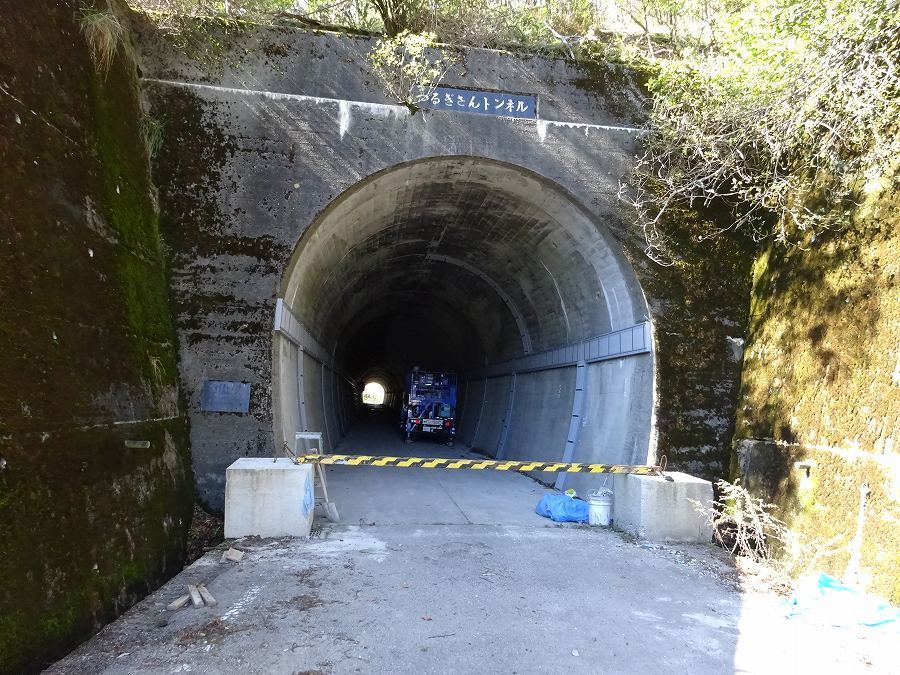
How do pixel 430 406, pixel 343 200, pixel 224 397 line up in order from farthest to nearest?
pixel 430 406, pixel 343 200, pixel 224 397

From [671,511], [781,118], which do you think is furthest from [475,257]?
[671,511]

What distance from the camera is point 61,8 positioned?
5.64 meters

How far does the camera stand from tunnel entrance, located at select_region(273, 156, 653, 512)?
27.8ft

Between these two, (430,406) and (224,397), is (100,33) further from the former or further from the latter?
(430,406)

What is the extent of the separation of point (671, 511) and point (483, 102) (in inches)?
243

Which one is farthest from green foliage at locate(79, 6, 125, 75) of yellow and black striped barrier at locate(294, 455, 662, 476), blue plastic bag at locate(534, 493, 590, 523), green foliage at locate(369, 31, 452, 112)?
blue plastic bag at locate(534, 493, 590, 523)

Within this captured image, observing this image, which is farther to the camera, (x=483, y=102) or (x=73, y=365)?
(x=483, y=102)

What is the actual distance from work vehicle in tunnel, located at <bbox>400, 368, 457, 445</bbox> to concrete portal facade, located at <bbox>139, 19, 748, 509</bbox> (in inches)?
398


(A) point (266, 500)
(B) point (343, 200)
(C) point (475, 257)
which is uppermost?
(C) point (475, 257)

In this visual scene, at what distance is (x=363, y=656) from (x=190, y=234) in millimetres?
5799

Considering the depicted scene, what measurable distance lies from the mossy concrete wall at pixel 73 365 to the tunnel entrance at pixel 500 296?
2.08 metres

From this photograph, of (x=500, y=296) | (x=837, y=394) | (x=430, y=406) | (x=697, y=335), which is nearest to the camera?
(x=837, y=394)

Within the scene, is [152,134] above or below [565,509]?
above

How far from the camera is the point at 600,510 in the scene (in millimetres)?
7637
